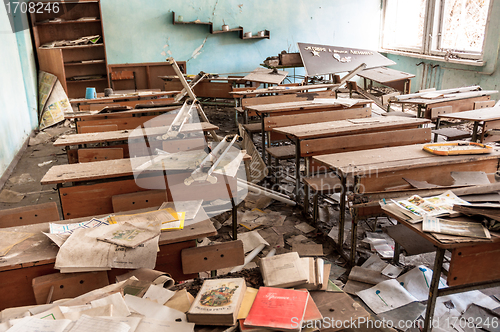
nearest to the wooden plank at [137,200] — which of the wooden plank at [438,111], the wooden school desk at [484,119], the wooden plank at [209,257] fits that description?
the wooden plank at [209,257]

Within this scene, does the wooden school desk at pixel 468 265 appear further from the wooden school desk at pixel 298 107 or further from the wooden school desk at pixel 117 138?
the wooden school desk at pixel 298 107

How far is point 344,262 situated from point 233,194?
2.90 feet

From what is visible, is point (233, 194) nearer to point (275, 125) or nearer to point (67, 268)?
point (67, 268)

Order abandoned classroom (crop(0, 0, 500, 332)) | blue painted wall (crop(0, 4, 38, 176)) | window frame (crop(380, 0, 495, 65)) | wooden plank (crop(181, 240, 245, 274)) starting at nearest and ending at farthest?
abandoned classroom (crop(0, 0, 500, 332))
wooden plank (crop(181, 240, 245, 274))
blue painted wall (crop(0, 4, 38, 176))
window frame (crop(380, 0, 495, 65))

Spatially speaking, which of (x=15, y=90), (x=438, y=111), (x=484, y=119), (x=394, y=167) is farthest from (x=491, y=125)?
(x=15, y=90)

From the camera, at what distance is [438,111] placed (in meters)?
4.22

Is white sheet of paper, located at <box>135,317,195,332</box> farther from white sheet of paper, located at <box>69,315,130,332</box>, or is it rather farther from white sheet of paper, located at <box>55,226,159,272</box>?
white sheet of paper, located at <box>55,226,159,272</box>

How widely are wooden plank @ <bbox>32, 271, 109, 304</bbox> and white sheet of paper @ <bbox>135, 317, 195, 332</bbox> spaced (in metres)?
0.40

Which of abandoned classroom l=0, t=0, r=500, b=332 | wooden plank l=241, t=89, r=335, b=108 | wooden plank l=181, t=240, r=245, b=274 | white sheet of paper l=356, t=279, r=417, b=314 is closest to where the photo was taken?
abandoned classroom l=0, t=0, r=500, b=332

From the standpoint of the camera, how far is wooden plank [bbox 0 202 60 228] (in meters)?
1.88

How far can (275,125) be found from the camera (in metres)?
3.56

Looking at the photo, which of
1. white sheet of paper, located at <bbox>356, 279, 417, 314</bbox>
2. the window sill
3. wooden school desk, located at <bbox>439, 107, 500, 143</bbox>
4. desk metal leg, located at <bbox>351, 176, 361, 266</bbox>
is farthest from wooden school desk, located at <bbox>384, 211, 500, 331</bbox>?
the window sill

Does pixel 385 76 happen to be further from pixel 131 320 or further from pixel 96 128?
pixel 131 320

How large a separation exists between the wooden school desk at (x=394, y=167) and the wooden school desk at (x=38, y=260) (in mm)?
1065
